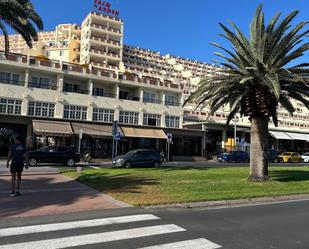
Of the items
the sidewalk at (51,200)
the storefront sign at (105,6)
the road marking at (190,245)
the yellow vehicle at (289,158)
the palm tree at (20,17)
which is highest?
the storefront sign at (105,6)

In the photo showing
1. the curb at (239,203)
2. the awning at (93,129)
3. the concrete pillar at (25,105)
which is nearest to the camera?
the curb at (239,203)

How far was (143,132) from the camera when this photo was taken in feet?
160

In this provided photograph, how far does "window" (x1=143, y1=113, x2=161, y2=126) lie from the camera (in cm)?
5066

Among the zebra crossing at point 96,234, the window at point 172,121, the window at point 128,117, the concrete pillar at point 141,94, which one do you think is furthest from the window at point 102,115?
the zebra crossing at point 96,234

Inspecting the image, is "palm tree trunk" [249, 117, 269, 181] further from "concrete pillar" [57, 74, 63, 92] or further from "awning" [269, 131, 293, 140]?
"awning" [269, 131, 293, 140]

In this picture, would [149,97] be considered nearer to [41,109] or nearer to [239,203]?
[41,109]

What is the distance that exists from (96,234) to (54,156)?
24.8 metres

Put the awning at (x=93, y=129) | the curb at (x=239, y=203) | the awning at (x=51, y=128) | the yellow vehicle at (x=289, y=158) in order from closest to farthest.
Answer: the curb at (x=239, y=203), the awning at (x=51, y=128), the awning at (x=93, y=129), the yellow vehicle at (x=289, y=158)

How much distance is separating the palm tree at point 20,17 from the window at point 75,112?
76.2ft

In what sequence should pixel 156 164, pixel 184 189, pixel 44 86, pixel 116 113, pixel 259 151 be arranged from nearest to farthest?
pixel 184 189 < pixel 259 151 < pixel 156 164 < pixel 44 86 < pixel 116 113

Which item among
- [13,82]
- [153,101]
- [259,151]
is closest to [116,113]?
[153,101]

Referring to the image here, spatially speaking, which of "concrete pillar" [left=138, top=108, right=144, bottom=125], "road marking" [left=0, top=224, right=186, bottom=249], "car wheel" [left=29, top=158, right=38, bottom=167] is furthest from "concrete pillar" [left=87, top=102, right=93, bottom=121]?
"road marking" [left=0, top=224, right=186, bottom=249]

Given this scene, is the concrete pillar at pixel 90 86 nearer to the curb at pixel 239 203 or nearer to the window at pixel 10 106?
the window at pixel 10 106

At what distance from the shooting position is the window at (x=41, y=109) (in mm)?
42659
